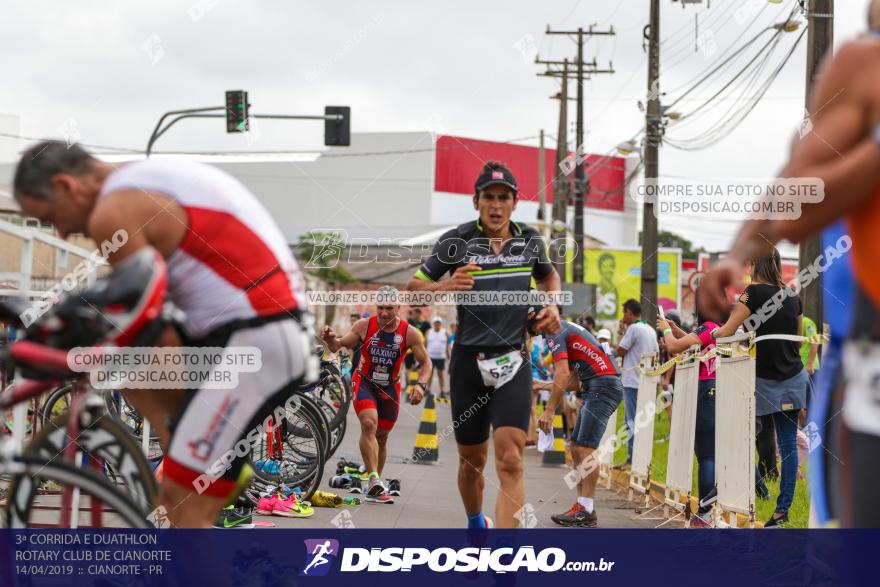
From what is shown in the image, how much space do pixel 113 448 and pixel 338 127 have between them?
19282 millimetres

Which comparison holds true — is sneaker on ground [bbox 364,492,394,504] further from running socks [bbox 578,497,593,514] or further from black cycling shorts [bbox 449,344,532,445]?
black cycling shorts [bbox 449,344,532,445]

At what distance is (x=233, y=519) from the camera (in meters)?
7.78

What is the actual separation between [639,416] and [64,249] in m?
6.22

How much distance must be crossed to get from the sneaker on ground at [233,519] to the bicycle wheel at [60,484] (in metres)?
3.61

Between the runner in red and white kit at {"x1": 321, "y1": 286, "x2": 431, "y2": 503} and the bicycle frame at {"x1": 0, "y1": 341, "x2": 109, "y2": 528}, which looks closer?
the bicycle frame at {"x1": 0, "y1": 341, "x2": 109, "y2": 528}

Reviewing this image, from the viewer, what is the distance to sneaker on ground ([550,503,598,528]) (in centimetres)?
969

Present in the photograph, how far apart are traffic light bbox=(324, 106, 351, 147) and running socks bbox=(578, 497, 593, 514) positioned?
1393cm

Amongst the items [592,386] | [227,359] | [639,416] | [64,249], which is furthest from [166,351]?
[639,416]

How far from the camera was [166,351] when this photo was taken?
13.4 ft

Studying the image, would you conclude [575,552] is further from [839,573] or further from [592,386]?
[592,386]

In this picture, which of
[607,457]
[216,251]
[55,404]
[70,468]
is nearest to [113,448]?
[70,468]

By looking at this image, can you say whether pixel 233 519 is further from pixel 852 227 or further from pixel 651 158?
pixel 651 158

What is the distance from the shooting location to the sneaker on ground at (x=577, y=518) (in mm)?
9688

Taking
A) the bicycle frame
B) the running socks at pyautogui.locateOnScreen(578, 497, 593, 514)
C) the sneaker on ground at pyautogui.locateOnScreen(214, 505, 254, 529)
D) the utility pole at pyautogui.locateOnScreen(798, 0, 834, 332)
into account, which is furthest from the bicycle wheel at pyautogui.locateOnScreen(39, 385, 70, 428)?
the utility pole at pyautogui.locateOnScreen(798, 0, 834, 332)
